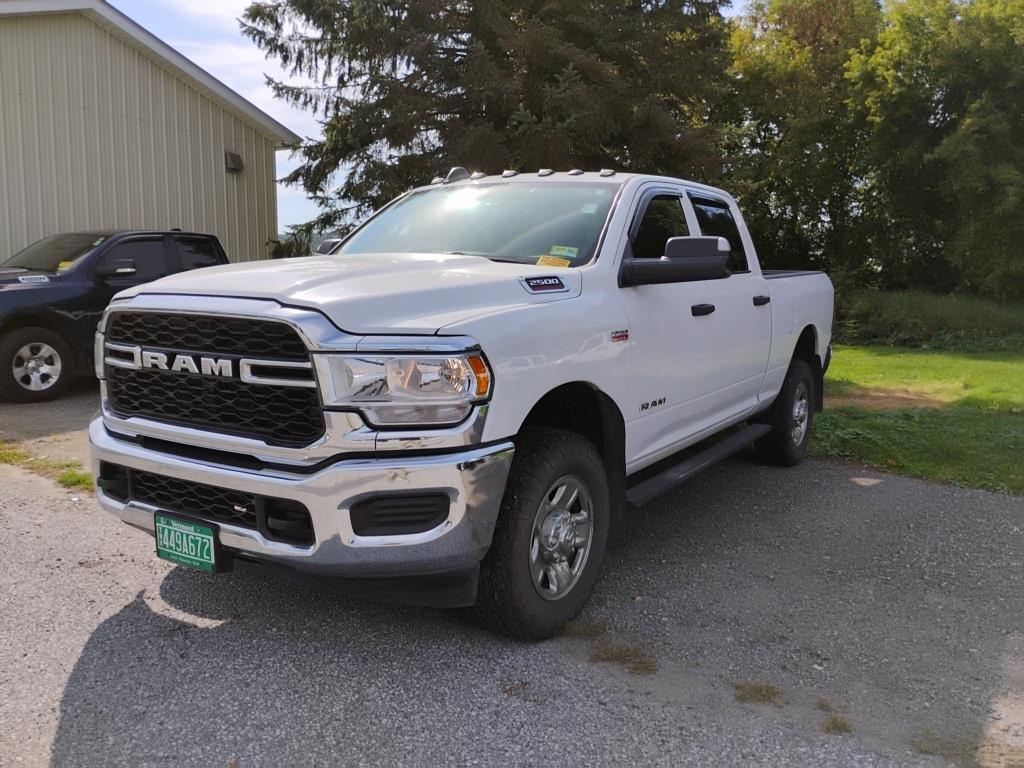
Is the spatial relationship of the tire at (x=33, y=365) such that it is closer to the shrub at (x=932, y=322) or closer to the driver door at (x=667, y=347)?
the driver door at (x=667, y=347)

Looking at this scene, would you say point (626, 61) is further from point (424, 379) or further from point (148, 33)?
point (424, 379)

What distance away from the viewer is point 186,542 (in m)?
3.38

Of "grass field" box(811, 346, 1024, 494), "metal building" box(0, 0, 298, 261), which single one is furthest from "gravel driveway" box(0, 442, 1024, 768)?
"metal building" box(0, 0, 298, 261)

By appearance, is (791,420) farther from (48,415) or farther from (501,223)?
(48,415)

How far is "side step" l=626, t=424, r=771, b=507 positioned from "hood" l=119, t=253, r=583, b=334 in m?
1.08

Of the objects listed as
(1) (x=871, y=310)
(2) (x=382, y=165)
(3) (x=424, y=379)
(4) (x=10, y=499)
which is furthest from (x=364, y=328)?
(1) (x=871, y=310)

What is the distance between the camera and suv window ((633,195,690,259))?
4.62 meters

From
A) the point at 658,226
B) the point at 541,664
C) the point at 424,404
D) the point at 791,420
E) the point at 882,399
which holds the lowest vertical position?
the point at 882,399

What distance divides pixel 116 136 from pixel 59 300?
6.03 metres

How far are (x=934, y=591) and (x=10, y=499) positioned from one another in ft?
17.8

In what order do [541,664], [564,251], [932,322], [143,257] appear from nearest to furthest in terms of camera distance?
[541,664], [564,251], [143,257], [932,322]

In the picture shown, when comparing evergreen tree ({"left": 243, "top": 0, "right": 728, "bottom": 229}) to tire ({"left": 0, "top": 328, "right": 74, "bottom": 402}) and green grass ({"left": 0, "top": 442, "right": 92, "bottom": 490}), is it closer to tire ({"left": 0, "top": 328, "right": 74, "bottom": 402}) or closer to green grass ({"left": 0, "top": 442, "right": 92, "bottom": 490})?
tire ({"left": 0, "top": 328, "right": 74, "bottom": 402})

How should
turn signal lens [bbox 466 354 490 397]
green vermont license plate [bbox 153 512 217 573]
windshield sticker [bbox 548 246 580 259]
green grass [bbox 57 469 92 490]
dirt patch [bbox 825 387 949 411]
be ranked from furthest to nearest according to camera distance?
dirt patch [bbox 825 387 949 411], green grass [bbox 57 469 92 490], windshield sticker [bbox 548 246 580 259], green vermont license plate [bbox 153 512 217 573], turn signal lens [bbox 466 354 490 397]

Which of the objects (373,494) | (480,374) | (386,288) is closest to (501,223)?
(386,288)
